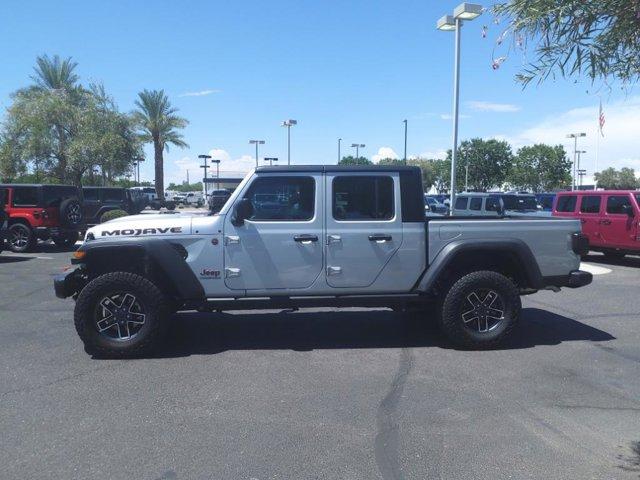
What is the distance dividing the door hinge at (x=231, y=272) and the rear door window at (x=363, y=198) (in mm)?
1217

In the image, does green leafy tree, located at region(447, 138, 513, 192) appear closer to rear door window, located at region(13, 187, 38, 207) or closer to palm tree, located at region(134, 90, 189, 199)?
palm tree, located at region(134, 90, 189, 199)

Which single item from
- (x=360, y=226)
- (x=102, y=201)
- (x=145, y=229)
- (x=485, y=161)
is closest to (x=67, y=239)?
(x=102, y=201)

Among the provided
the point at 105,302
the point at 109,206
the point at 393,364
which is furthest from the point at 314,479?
the point at 109,206

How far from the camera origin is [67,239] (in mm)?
16359

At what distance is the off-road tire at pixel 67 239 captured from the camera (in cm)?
1614

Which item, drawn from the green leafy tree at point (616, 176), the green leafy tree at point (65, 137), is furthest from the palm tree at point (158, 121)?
the green leafy tree at point (616, 176)

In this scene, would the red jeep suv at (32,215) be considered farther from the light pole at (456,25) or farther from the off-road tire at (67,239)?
the light pole at (456,25)

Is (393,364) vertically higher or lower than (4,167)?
lower

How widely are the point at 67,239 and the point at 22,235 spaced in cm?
118

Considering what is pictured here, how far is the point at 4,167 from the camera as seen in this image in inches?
914

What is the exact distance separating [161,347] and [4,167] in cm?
2072

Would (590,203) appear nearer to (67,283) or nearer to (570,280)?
(570,280)

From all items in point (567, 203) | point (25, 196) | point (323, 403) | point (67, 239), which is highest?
point (25, 196)

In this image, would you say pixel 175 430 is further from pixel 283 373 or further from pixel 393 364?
pixel 393 364
